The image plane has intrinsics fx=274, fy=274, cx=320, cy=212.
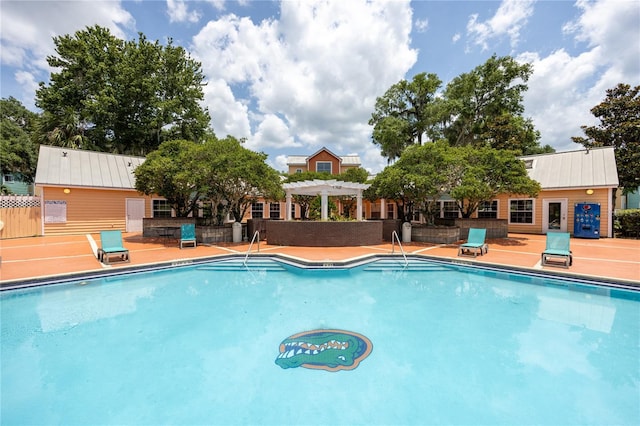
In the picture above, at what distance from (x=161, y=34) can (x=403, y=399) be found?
1331 inches

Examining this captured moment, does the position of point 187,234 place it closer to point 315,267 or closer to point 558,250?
point 315,267

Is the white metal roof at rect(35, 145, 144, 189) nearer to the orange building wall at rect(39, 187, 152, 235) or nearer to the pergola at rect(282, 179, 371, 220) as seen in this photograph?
the orange building wall at rect(39, 187, 152, 235)

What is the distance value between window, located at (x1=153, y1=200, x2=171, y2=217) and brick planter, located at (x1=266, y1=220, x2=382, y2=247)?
431 inches

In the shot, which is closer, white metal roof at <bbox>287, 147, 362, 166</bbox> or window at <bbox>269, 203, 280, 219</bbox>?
window at <bbox>269, 203, 280, 219</bbox>

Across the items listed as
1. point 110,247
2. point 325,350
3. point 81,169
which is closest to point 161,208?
point 81,169

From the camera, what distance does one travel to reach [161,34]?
1025 inches

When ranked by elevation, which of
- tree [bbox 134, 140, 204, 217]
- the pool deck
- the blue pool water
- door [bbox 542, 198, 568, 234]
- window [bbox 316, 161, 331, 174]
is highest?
window [bbox 316, 161, 331, 174]

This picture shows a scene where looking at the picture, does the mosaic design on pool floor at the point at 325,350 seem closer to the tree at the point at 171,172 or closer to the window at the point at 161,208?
the tree at the point at 171,172

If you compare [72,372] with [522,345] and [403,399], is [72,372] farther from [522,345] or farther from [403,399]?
[522,345]

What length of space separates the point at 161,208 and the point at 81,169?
4.94 metres

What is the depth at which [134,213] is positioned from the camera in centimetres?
1845

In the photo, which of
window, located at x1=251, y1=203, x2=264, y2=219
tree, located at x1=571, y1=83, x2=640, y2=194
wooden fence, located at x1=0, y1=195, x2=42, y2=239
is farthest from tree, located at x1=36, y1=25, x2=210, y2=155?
tree, located at x1=571, y1=83, x2=640, y2=194

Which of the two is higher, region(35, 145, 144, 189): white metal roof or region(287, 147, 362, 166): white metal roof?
region(287, 147, 362, 166): white metal roof

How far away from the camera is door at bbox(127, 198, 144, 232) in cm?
1825
